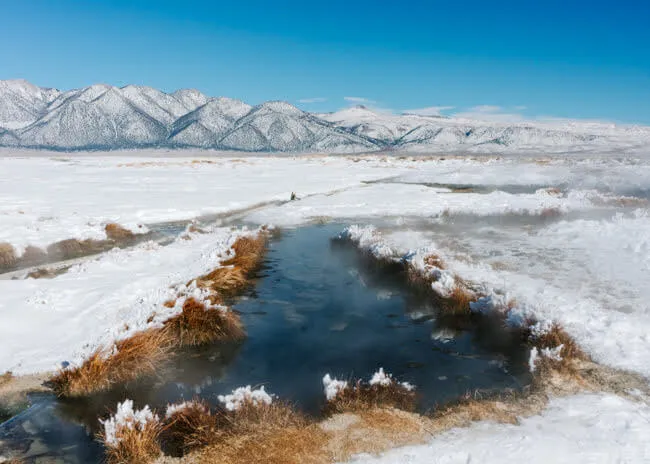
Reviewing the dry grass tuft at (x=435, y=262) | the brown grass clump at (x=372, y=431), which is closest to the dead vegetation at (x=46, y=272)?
the brown grass clump at (x=372, y=431)

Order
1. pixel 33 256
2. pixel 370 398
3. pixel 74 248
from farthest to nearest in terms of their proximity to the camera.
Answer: pixel 74 248, pixel 33 256, pixel 370 398

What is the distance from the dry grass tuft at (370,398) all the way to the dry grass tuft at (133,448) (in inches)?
93.3

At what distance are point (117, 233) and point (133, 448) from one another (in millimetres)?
15915

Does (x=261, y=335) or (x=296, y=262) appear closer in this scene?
(x=261, y=335)

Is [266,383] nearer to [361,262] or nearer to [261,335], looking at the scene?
[261,335]

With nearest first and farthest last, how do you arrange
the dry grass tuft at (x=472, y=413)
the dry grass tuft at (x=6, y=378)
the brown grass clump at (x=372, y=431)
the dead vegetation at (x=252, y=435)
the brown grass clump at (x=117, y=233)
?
1. the dead vegetation at (x=252, y=435)
2. the brown grass clump at (x=372, y=431)
3. the dry grass tuft at (x=472, y=413)
4. the dry grass tuft at (x=6, y=378)
5. the brown grass clump at (x=117, y=233)

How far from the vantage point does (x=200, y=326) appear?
9312mm

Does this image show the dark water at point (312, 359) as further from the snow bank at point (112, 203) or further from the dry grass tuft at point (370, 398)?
the snow bank at point (112, 203)

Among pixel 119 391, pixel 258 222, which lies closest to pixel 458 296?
pixel 119 391

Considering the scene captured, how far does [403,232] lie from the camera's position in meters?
19.6

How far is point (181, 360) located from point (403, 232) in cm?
1310

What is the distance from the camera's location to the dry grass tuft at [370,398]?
651 cm

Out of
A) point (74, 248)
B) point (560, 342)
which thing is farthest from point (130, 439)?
point (74, 248)

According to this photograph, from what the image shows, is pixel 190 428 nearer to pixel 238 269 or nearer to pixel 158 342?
pixel 158 342
